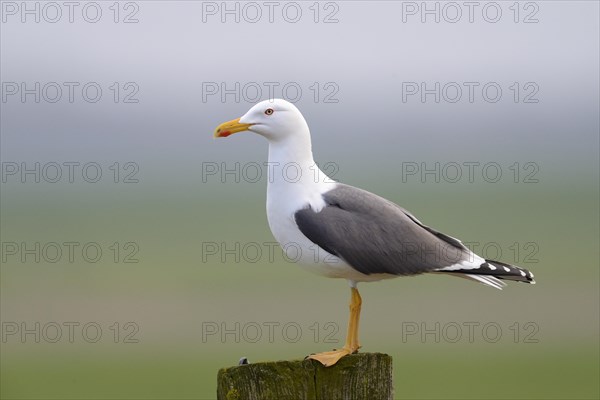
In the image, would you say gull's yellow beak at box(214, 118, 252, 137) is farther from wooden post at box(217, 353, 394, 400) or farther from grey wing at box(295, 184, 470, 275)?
wooden post at box(217, 353, 394, 400)

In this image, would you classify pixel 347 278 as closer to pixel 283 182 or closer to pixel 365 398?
pixel 283 182

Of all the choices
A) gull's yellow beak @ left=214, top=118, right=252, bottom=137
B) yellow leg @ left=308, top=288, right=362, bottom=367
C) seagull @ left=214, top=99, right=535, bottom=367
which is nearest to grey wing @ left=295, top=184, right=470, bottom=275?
seagull @ left=214, top=99, right=535, bottom=367

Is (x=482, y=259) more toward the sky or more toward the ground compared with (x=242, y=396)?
more toward the sky

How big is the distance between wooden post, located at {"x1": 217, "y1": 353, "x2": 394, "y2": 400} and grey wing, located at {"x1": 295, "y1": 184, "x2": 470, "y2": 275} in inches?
41.0

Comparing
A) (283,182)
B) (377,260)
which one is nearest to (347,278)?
(377,260)

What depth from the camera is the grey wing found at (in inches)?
172

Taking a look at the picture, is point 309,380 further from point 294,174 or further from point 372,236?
point 294,174

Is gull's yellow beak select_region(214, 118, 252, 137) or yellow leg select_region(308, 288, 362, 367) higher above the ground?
gull's yellow beak select_region(214, 118, 252, 137)

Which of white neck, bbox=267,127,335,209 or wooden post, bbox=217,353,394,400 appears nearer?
wooden post, bbox=217,353,394,400

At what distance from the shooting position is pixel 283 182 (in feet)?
14.8

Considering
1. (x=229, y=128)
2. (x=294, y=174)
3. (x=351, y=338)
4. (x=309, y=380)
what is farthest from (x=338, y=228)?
(x=309, y=380)

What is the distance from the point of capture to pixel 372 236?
4.45 m

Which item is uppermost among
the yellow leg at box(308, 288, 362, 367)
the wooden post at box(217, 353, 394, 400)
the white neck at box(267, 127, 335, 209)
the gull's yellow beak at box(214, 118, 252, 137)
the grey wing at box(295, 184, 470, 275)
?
the gull's yellow beak at box(214, 118, 252, 137)

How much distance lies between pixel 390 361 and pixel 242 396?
0.67 metres
